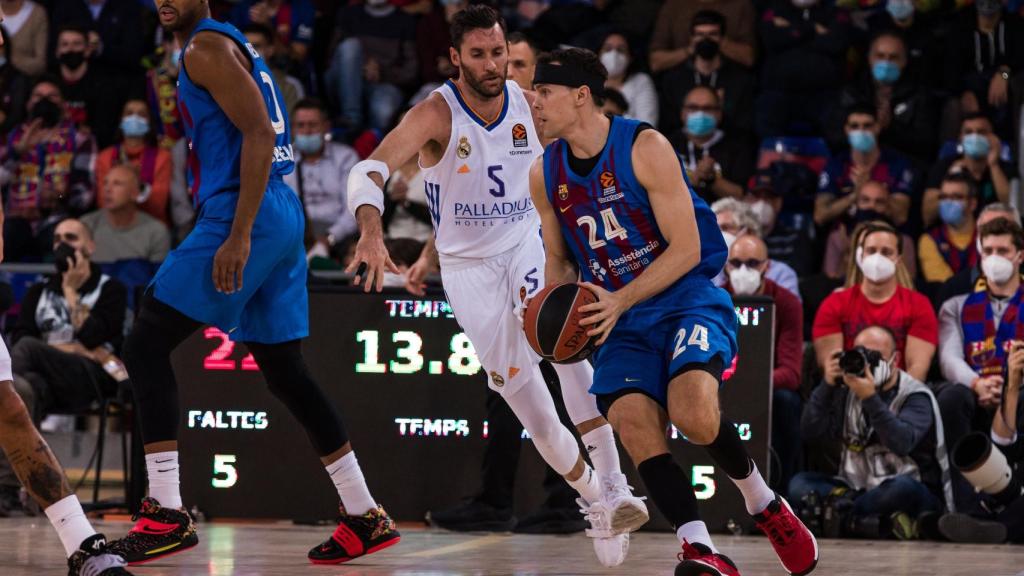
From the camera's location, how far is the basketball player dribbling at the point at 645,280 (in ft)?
19.0

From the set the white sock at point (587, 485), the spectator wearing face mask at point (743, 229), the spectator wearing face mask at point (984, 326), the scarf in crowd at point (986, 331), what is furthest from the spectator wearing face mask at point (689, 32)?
the white sock at point (587, 485)

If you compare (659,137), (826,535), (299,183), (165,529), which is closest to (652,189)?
(659,137)

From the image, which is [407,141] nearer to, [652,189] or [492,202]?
[492,202]

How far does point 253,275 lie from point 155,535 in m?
1.09

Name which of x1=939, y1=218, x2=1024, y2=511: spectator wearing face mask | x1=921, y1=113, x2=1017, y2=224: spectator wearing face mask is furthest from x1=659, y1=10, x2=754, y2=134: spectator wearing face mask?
x1=939, y1=218, x2=1024, y2=511: spectator wearing face mask

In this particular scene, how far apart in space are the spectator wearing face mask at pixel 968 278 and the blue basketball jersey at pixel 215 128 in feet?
16.6

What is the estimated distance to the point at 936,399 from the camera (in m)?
9.12

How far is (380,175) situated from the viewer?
21.8ft

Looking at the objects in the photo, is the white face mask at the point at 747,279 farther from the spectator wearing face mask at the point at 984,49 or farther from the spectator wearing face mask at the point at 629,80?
the spectator wearing face mask at the point at 984,49

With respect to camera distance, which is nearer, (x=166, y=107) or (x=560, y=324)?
(x=560, y=324)

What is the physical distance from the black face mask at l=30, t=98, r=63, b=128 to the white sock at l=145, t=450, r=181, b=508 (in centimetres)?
728

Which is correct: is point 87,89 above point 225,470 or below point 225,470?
above

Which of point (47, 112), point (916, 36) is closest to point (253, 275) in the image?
point (47, 112)

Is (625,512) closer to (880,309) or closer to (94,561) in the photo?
(94,561)
